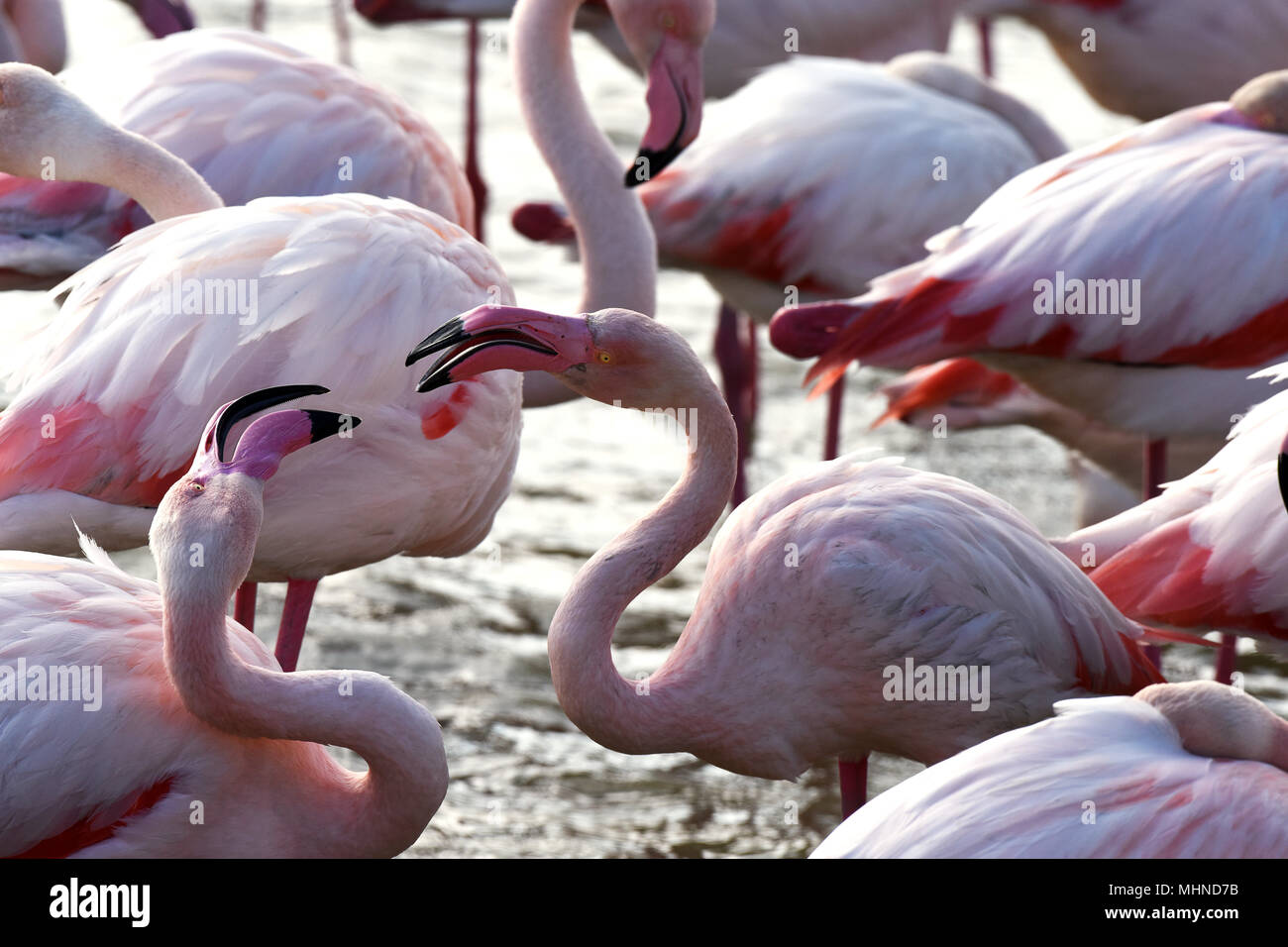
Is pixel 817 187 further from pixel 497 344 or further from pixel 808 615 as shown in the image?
pixel 497 344

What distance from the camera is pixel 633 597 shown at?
10.2 feet

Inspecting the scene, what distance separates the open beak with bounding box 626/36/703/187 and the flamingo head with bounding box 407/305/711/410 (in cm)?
109

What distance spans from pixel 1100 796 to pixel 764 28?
14.1 ft

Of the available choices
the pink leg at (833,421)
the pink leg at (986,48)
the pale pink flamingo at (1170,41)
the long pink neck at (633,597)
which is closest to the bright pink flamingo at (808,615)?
the long pink neck at (633,597)

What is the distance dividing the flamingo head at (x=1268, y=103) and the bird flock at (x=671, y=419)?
0.01m

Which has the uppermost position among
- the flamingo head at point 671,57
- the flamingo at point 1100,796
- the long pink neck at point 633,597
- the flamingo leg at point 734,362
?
the flamingo head at point 671,57

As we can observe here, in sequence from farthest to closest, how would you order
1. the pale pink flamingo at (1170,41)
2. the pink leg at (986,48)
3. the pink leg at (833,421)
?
the pink leg at (986,48) < the pale pink flamingo at (1170,41) < the pink leg at (833,421)

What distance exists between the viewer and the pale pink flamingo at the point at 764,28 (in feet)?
20.3

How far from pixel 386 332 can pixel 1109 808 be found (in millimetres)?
1619

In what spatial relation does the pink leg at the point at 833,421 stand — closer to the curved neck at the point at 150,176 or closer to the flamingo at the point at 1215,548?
the flamingo at the point at 1215,548

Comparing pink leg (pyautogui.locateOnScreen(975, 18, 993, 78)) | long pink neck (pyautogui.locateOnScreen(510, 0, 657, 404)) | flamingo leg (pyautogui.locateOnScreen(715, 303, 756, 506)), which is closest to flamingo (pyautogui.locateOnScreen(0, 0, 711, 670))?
long pink neck (pyautogui.locateOnScreen(510, 0, 657, 404))

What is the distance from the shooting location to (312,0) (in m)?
9.59

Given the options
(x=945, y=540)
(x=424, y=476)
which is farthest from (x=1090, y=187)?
(x=424, y=476)
